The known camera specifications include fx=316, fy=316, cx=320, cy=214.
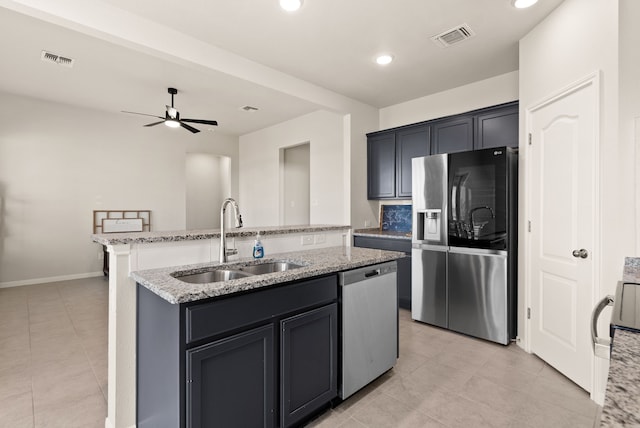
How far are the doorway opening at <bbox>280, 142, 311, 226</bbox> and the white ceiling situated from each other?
1717 mm

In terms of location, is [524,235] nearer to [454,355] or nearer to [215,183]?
[454,355]

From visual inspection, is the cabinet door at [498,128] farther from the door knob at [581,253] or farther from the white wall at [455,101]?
the door knob at [581,253]

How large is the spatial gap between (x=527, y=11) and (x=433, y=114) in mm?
1843

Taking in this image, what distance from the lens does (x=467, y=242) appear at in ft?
10.1

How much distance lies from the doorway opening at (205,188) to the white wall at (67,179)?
1.50 meters

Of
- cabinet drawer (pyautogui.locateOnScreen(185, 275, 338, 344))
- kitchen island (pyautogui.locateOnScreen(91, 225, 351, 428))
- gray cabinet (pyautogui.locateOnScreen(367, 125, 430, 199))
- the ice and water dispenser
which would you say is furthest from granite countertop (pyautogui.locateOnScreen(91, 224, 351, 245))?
gray cabinet (pyautogui.locateOnScreen(367, 125, 430, 199))

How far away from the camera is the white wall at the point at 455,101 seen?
3627 mm

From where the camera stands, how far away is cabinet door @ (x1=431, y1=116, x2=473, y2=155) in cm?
358

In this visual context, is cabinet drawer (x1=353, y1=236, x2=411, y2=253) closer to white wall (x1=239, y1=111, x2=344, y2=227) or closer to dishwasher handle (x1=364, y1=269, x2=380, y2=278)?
white wall (x1=239, y1=111, x2=344, y2=227)

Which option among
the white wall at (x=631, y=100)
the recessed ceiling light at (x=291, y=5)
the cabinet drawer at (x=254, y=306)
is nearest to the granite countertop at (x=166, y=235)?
the cabinet drawer at (x=254, y=306)

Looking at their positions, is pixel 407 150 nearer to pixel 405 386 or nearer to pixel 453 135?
pixel 453 135

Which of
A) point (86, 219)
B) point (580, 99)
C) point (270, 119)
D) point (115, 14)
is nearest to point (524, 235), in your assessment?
point (580, 99)

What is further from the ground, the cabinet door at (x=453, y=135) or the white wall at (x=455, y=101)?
the white wall at (x=455, y=101)

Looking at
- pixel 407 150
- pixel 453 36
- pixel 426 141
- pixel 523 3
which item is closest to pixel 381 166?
pixel 407 150
